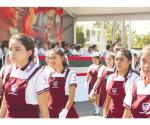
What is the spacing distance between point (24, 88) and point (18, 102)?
0.13 meters

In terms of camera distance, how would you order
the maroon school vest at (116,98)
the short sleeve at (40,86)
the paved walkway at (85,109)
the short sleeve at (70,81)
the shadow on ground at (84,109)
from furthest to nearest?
the shadow on ground at (84,109), the paved walkway at (85,109), the short sleeve at (70,81), the maroon school vest at (116,98), the short sleeve at (40,86)

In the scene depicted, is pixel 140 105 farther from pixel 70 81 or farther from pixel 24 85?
pixel 70 81

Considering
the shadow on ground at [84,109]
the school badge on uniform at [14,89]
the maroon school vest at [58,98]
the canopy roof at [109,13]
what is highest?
the canopy roof at [109,13]

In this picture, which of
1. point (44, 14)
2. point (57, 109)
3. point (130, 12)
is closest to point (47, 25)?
point (44, 14)

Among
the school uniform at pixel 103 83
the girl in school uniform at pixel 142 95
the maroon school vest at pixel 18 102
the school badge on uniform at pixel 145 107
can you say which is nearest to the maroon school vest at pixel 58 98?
the maroon school vest at pixel 18 102

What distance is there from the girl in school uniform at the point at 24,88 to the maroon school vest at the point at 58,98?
1.93 metres

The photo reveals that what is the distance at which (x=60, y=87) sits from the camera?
6164mm

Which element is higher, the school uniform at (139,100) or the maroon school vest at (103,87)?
the school uniform at (139,100)

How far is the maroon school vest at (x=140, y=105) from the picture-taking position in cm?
371

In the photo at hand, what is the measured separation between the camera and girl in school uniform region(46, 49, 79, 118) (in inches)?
232

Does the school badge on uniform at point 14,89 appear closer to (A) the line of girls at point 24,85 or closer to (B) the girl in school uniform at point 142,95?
(A) the line of girls at point 24,85

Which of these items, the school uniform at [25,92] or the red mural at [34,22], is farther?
the red mural at [34,22]
